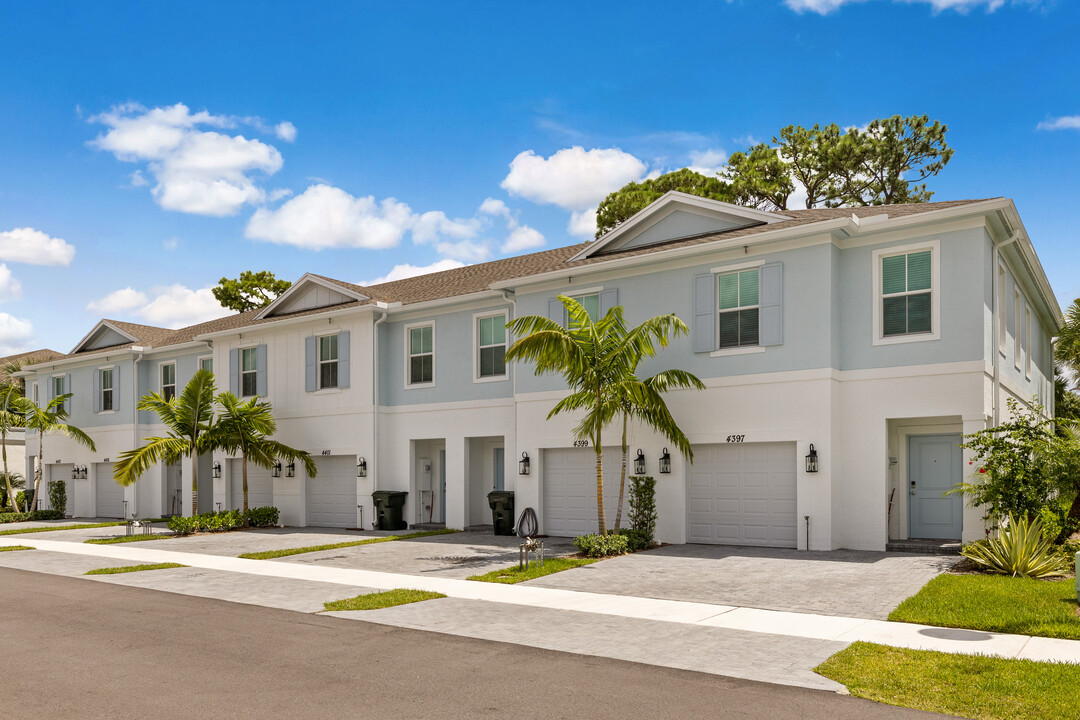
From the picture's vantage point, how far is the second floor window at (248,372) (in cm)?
2562

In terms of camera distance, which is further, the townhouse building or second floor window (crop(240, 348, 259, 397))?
second floor window (crop(240, 348, 259, 397))

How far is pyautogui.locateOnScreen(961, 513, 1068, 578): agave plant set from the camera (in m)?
11.7

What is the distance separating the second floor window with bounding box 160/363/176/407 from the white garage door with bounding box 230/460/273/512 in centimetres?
465

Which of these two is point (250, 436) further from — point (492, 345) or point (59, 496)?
point (59, 496)

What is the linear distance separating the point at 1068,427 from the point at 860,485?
357 centimetres

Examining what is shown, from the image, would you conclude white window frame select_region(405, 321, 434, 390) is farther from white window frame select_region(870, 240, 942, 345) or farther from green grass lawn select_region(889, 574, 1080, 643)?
green grass lawn select_region(889, 574, 1080, 643)

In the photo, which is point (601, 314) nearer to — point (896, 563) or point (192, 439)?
point (896, 563)

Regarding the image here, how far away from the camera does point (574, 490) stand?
1911cm

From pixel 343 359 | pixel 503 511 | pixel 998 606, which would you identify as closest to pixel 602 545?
pixel 503 511

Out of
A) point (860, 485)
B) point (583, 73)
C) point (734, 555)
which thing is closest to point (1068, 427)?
point (860, 485)

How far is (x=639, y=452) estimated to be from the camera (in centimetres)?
1770

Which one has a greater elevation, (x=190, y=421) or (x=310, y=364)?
(x=310, y=364)

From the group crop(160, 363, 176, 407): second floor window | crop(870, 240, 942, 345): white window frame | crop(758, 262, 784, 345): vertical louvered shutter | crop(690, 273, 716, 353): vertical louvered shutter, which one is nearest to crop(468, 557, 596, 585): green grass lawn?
crop(690, 273, 716, 353): vertical louvered shutter

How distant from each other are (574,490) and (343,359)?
26.2ft
